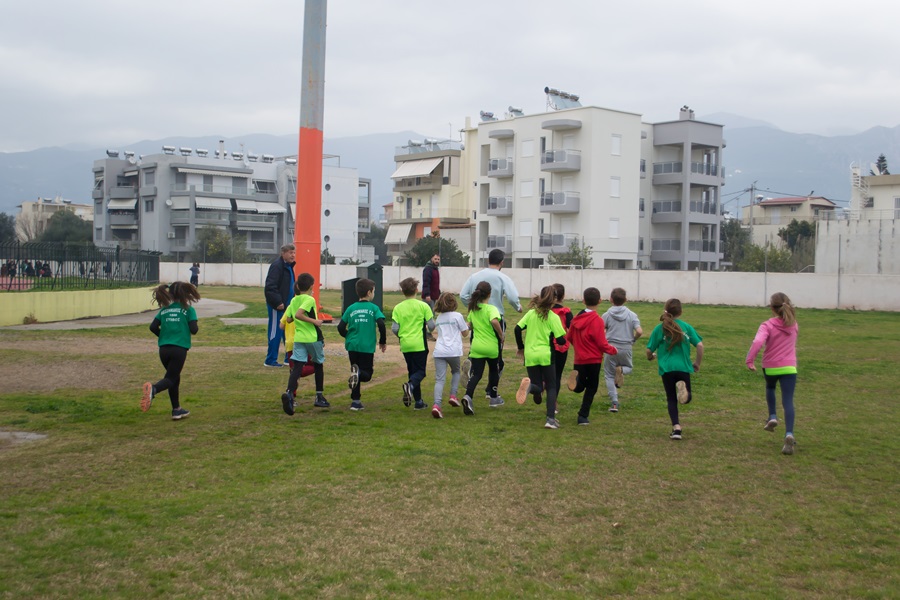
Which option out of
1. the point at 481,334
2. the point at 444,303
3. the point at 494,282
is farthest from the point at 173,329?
the point at 494,282

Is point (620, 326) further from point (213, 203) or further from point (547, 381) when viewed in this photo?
Answer: point (213, 203)

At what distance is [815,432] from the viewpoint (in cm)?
989

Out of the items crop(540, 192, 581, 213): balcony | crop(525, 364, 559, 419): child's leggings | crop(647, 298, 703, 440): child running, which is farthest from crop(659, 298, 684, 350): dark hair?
crop(540, 192, 581, 213): balcony

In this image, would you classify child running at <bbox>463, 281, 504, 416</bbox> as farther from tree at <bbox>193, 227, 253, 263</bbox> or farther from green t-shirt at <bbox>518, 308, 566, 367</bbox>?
tree at <bbox>193, 227, 253, 263</bbox>

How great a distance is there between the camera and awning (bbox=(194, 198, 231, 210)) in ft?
276

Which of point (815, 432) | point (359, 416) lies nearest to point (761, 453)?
point (815, 432)

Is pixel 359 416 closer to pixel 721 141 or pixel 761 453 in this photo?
pixel 761 453

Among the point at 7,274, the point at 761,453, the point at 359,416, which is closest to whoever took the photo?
the point at 761,453

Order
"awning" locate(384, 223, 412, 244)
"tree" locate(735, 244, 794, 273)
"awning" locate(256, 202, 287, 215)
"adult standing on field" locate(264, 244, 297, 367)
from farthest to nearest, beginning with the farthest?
"awning" locate(256, 202, 287, 215), "awning" locate(384, 223, 412, 244), "tree" locate(735, 244, 794, 273), "adult standing on field" locate(264, 244, 297, 367)

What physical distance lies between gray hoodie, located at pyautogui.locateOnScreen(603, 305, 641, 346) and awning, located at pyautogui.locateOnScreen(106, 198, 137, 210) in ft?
271

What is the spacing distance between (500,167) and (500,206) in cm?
273

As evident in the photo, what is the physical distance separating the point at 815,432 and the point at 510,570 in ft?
19.2

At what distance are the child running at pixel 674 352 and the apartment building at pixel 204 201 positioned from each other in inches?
2837

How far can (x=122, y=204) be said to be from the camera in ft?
286
